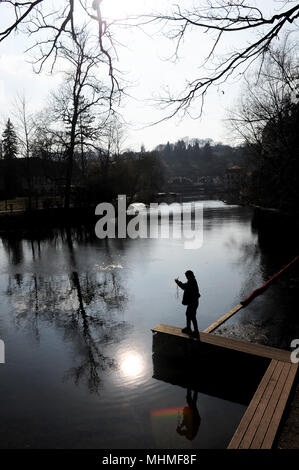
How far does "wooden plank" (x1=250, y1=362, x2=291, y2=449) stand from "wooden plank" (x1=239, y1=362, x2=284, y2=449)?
4 cm

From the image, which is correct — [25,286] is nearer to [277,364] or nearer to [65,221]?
[277,364]

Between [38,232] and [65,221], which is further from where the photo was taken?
[65,221]

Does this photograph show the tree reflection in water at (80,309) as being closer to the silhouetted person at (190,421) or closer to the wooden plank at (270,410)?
the silhouetted person at (190,421)

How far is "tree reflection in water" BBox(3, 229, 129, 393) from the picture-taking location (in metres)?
7.82

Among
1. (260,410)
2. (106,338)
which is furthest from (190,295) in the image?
(260,410)

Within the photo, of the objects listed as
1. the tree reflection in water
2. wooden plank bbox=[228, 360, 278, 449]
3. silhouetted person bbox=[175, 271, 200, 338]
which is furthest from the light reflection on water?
silhouetted person bbox=[175, 271, 200, 338]

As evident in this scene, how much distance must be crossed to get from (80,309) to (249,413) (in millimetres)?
7093

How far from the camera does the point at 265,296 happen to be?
12406 mm

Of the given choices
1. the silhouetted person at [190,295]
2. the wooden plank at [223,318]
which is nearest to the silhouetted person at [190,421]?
the silhouetted person at [190,295]

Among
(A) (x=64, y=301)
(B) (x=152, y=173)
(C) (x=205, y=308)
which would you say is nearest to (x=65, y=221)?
(A) (x=64, y=301)

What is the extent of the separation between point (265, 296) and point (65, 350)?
7.31 meters

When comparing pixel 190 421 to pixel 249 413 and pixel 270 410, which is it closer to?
pixel 249 413

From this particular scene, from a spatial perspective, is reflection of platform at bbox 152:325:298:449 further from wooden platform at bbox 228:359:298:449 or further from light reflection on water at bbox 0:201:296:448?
light reflection on water at bbox 0:201:296:448

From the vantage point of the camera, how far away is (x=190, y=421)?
19.3 feet
